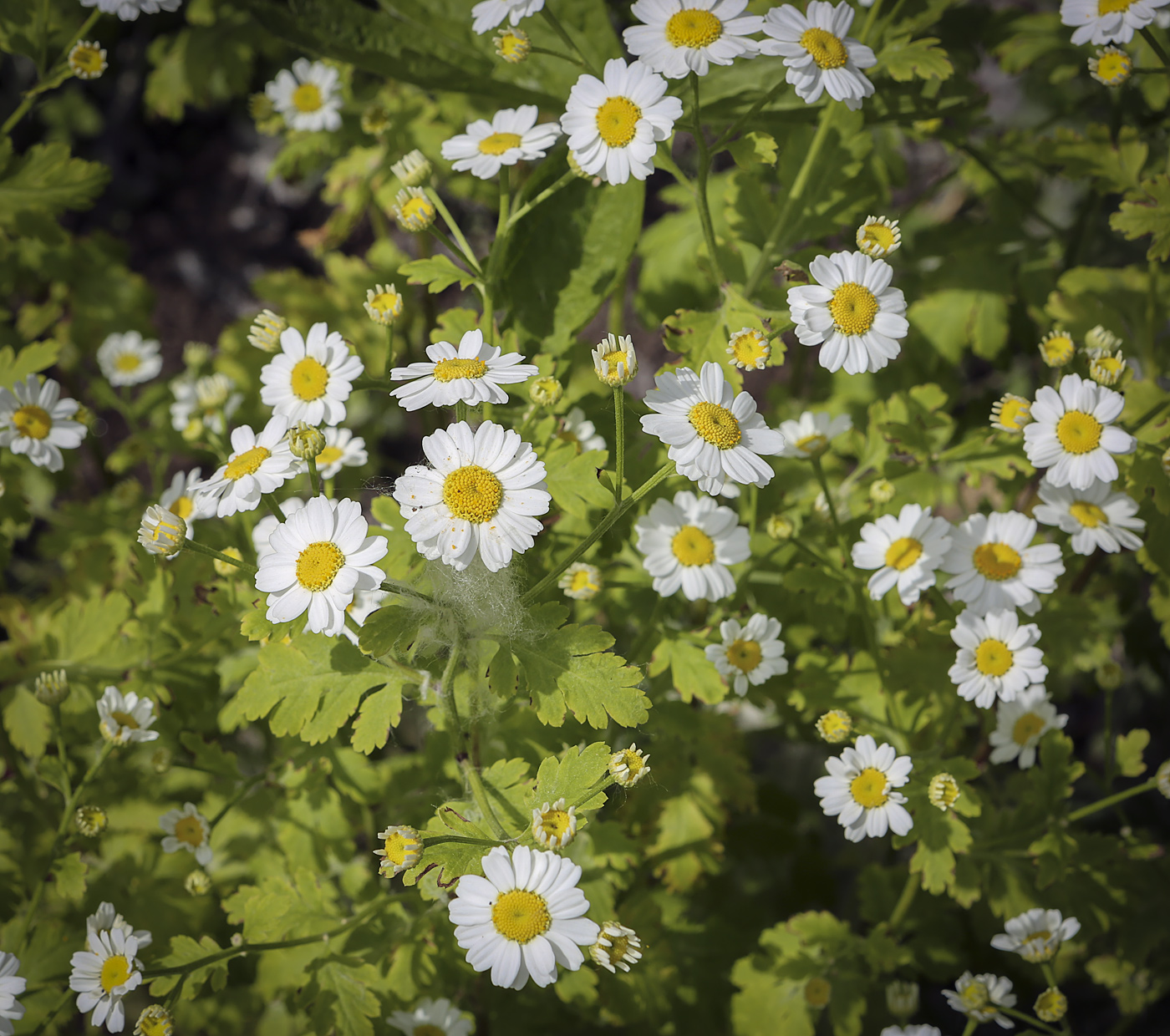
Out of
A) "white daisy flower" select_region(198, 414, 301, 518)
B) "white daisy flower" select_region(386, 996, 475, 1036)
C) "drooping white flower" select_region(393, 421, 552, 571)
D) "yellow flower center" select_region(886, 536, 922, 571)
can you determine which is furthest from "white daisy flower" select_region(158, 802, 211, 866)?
"yellow flower center" select_region(886, 536, 922, 571)

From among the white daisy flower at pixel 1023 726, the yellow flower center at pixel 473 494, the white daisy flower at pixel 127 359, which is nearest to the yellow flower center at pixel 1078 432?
the white daisy flower at pixel 1023 726

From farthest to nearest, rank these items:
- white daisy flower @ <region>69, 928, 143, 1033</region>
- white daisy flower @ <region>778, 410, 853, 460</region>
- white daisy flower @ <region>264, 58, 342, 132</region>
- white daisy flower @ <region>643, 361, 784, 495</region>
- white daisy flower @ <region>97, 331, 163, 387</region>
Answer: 1. white daisy flower @ <region>97, 331, 163, 387</region>
2. white daisy flower @ <region>264, 58, 342, 132</region>
3. white daisy flower @ <region>778, 410, 853, 460</region>
4. white daisy flower @ <region>69, 928, 143, 1033</region>
5. white daisy flower @ <region>643, 361, 784, 495</region>

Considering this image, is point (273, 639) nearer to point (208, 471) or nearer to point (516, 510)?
point (516, 510)

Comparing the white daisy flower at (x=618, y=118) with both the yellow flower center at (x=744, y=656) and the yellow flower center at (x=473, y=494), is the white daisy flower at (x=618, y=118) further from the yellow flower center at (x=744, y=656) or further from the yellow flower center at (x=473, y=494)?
the yellow flower center at (x=744, y=656)

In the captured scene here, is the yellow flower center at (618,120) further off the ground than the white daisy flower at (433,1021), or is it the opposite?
the yellow flower center at (618,120)

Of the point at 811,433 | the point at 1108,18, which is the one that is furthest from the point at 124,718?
the point at 1108,18

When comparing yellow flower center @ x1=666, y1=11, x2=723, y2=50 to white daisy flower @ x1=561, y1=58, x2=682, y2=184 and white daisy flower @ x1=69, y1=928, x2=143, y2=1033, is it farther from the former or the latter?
white daisy flower @ x1=69, y1=928, x2=143, y2=1033

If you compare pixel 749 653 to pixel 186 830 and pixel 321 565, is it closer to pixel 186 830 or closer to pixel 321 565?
pixel 321 565
